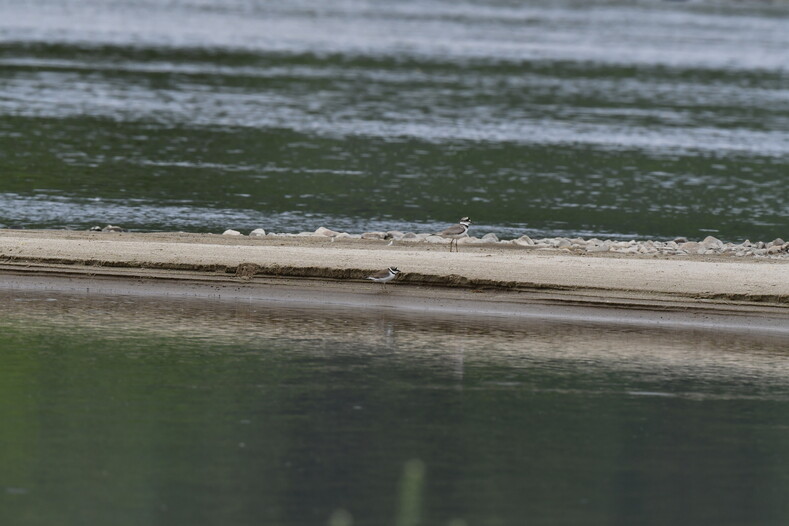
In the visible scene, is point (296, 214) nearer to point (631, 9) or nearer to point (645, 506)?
point (645, 506)

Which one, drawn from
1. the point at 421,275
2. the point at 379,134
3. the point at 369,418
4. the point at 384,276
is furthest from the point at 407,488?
the point at 379,134

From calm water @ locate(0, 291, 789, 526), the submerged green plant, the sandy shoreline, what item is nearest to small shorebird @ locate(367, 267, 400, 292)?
the sandy shoreline

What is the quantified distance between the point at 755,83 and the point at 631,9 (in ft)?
392

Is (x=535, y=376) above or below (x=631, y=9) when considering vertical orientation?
below

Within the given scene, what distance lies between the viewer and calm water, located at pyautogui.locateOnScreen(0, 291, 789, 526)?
11.5 m

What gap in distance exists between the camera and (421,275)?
19.5 m

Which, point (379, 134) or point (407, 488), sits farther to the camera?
point (379, 134)

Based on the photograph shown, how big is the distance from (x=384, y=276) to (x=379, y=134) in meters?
23.4

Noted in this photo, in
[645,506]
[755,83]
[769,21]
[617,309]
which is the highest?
[769,21]

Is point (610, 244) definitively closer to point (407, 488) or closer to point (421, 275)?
point (421, 275)

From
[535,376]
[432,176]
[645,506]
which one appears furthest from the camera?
[432,176]

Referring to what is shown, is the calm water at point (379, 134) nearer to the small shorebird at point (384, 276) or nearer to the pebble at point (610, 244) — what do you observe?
the pebble at point (610, 244)

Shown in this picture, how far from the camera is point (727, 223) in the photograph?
97.3 ft

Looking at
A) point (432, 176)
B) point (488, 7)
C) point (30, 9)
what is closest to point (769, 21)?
point (488, 7)
